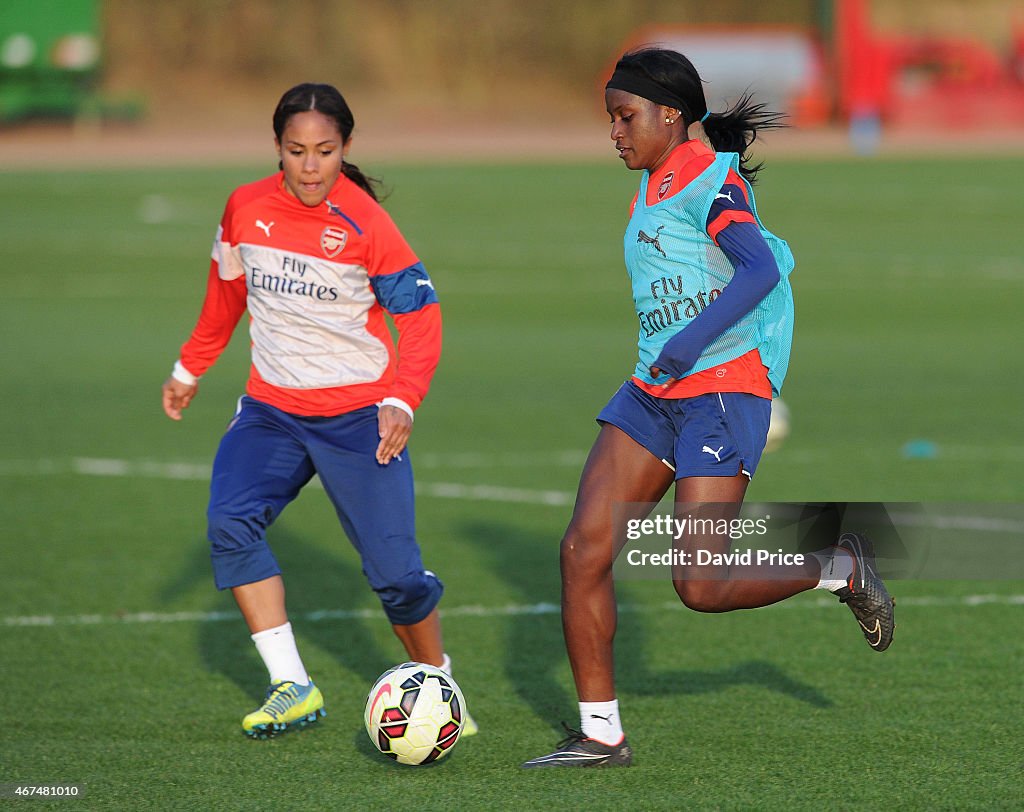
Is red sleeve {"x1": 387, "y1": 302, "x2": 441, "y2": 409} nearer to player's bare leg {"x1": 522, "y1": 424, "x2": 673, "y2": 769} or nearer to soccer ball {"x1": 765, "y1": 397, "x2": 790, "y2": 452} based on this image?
player's bare leg {"x1": 522, "y1": 424, "x2": 673, "y2": 769}

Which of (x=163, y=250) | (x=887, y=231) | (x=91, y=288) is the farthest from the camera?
(x=887, y=231)

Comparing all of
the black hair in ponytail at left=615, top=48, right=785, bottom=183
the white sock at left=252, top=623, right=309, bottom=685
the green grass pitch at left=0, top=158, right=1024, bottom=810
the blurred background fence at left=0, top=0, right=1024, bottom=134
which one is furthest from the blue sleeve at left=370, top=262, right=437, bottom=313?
the blurred background fence at left=0, top=0, right=1024, bottom=134

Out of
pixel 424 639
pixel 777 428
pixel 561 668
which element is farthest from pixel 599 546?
pixel 777 428

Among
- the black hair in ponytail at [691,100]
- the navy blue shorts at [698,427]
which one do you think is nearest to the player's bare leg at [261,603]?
the navy blue shorts at [698,427]

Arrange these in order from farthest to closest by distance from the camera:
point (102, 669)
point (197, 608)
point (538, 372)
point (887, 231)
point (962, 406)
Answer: point (887, 231) → point (538, 372) → point (962, 406) → point (197, 608) → point (102, 669)

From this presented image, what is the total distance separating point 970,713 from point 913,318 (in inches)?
489

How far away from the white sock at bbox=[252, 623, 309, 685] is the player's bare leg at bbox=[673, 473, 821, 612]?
1.44 m

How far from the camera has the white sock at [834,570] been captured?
5.39 metres

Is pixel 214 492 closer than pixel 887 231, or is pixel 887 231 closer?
pixel 214 492

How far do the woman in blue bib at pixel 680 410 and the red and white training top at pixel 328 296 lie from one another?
82 cm

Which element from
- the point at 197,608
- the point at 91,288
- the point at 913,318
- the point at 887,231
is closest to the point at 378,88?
the point at 887,231

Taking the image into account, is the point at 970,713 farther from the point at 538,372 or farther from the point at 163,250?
the point at 163,250

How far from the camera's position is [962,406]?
1277 cm

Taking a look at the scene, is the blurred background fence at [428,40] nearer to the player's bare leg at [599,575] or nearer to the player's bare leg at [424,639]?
the player's bare leg at [424,639]
